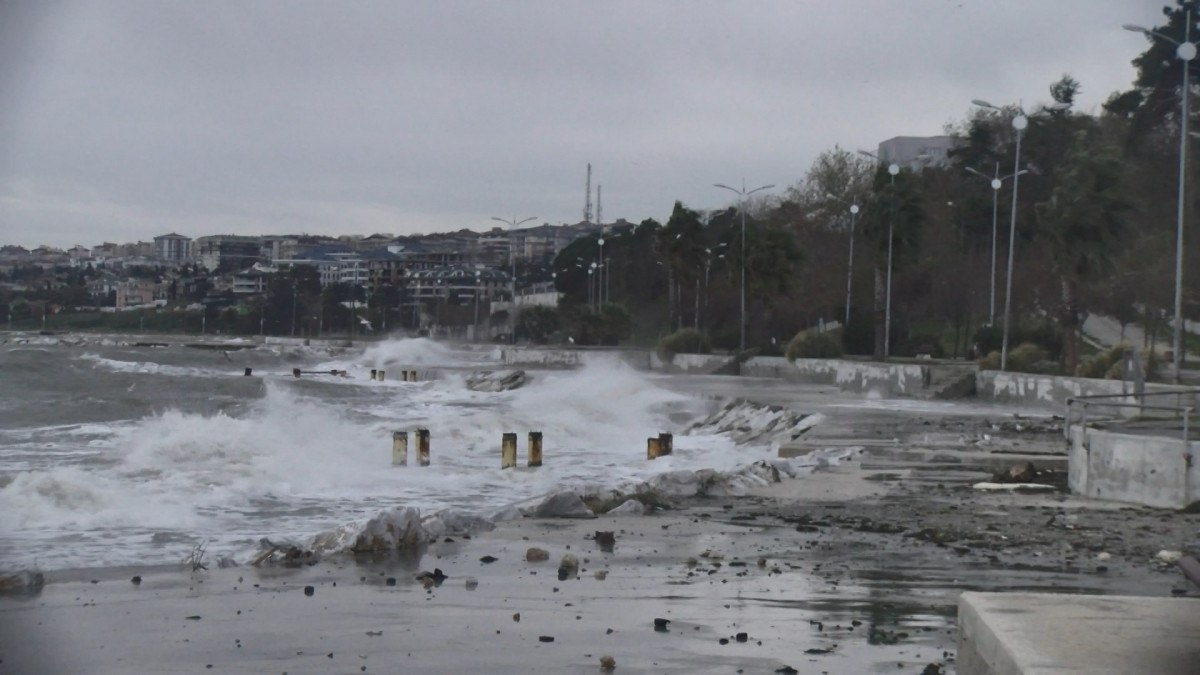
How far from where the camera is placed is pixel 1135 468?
1608 cm

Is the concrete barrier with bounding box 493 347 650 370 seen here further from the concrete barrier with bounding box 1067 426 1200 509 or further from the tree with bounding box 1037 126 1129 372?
the concrete barrier with bounding box 1067 426 1200 509

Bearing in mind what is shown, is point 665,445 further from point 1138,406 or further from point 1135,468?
point 1135,468

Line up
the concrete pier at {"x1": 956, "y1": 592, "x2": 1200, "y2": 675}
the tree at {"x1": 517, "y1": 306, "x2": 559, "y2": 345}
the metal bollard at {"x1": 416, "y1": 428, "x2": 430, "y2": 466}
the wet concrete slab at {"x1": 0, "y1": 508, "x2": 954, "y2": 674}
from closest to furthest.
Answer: the concrete pier at {"x1": 956, "y1": 592, "x2": 1200, "y2": 675} < the wet concrete slab at {"x1": 0, "y1": 508, "x2": 954, "y2": 674} < the metal bollard at {"x1": 416, "y1": 428, "x2": 430, "y2": 466} < the tree at {"x1": 517, "y1": 306, "x2": 559, "y2": 345}

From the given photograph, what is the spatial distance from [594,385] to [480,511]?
3530 cm

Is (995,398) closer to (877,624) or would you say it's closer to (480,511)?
(480,511)

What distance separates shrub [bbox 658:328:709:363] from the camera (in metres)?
75.5

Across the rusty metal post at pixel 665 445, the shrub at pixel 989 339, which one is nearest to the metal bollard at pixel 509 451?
the rusty metal post at pixel 665 445

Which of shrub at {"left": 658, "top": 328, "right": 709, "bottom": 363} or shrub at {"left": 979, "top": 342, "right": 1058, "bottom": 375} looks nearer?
shrub at {"left": 979, "top": 342, "right": 1058, "bottom": 375}

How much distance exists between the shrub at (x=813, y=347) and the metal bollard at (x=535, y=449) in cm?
3506

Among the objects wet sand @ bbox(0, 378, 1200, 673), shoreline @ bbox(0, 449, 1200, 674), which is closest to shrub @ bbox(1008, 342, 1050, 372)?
wet sand @ bbox(0, 378, 1200, 673)

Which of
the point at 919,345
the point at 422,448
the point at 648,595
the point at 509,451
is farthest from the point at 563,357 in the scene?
the point at 648,595

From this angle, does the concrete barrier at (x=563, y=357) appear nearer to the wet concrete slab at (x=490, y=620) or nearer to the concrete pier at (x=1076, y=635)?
the wet concrete slab at (x=490, y=620)

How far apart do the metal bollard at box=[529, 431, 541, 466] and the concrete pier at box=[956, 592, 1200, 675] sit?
18411 millimetres

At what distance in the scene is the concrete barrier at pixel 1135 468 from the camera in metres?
15.3
